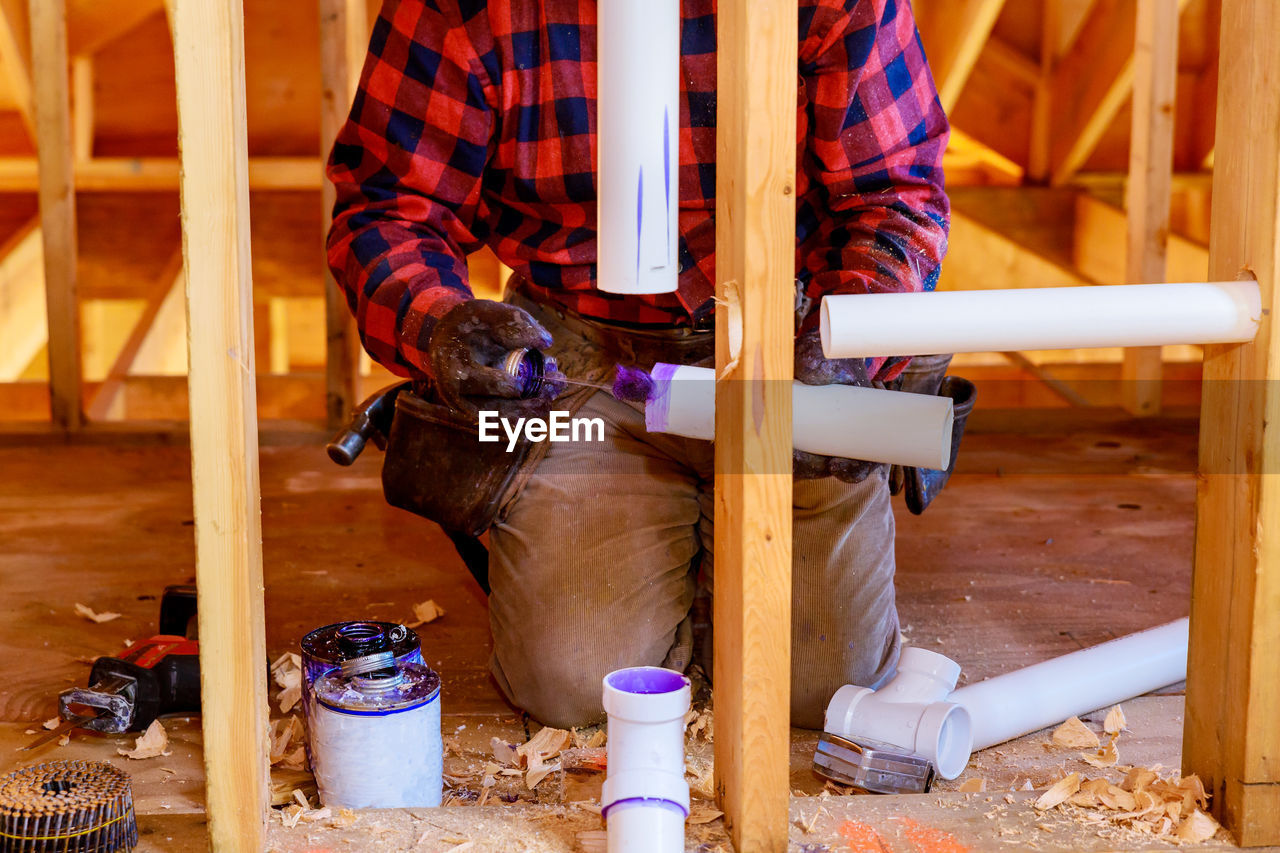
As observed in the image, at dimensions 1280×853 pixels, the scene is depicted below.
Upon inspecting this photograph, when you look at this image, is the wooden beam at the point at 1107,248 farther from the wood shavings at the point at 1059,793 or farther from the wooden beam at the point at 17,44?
the wood shavings at the point at 1059,793

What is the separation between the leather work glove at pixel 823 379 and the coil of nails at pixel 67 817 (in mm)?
634

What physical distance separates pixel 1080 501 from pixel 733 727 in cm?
160

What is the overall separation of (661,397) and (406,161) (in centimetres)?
49

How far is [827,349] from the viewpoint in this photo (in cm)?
93

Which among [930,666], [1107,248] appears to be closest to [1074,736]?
[930,666]

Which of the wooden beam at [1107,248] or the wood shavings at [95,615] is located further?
the wooden beam at [1107,248]

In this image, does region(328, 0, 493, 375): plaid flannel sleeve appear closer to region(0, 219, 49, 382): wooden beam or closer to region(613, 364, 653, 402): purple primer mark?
region(613, 364, 653, 402): purple primer mark

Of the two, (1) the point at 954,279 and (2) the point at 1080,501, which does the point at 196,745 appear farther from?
(1) the point at 954,279

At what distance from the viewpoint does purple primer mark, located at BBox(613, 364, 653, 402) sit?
57.2 inches

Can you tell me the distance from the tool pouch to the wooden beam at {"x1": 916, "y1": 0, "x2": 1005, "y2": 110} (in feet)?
9.10

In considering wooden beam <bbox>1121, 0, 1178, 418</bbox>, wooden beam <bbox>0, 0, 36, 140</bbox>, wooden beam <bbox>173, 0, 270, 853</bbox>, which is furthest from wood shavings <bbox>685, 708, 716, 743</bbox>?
wooden beam <bbox>0, 0, 36, 140</bbox>

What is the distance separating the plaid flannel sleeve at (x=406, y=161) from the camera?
1438mm

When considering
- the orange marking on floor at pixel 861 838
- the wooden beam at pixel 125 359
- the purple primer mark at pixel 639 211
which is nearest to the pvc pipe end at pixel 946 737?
the orange marking on floor at pixel 861 838

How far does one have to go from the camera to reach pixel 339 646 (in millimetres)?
1171
